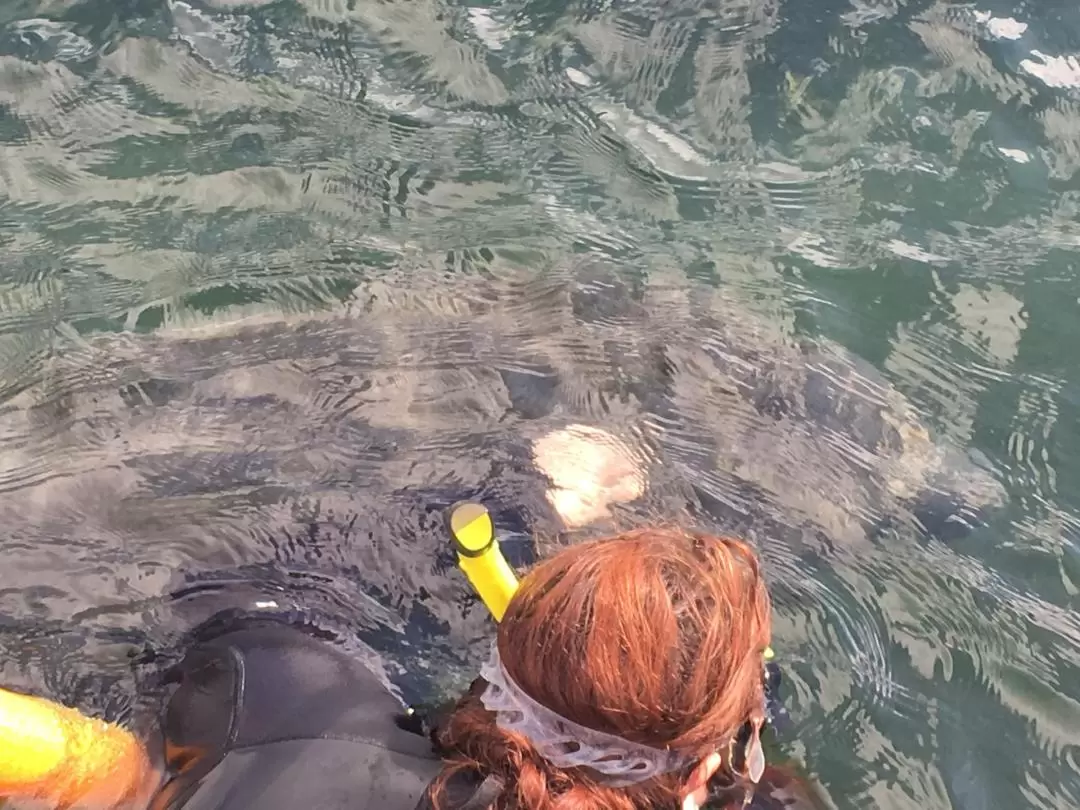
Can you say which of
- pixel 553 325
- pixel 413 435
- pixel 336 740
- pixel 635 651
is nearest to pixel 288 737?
pixel 336 740

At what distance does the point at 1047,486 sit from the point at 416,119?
3.42 metres

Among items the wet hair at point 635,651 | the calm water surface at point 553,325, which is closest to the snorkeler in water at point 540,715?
the wet hair at point 635,651

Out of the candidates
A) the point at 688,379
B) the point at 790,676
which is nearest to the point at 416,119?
the point at 688,379

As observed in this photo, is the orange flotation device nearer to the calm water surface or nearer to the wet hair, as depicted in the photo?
the calm water surface

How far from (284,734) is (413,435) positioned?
5.34 ft

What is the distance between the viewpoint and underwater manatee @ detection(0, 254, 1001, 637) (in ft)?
11.3

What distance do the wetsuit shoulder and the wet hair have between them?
1.53ft

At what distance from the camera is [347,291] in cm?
461

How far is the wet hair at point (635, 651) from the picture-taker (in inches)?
66.7

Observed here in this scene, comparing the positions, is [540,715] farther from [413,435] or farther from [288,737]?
[413,435]

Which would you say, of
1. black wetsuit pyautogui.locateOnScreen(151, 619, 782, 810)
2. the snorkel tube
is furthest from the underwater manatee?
the snorkel tube

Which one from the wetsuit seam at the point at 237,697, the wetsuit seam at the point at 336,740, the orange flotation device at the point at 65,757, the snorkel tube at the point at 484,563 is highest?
the snorkel tube at the point at 484,563

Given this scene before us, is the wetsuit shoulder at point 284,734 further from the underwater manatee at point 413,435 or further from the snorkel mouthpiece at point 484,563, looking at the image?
the underwater manatee at point 413,435

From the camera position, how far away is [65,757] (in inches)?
105
